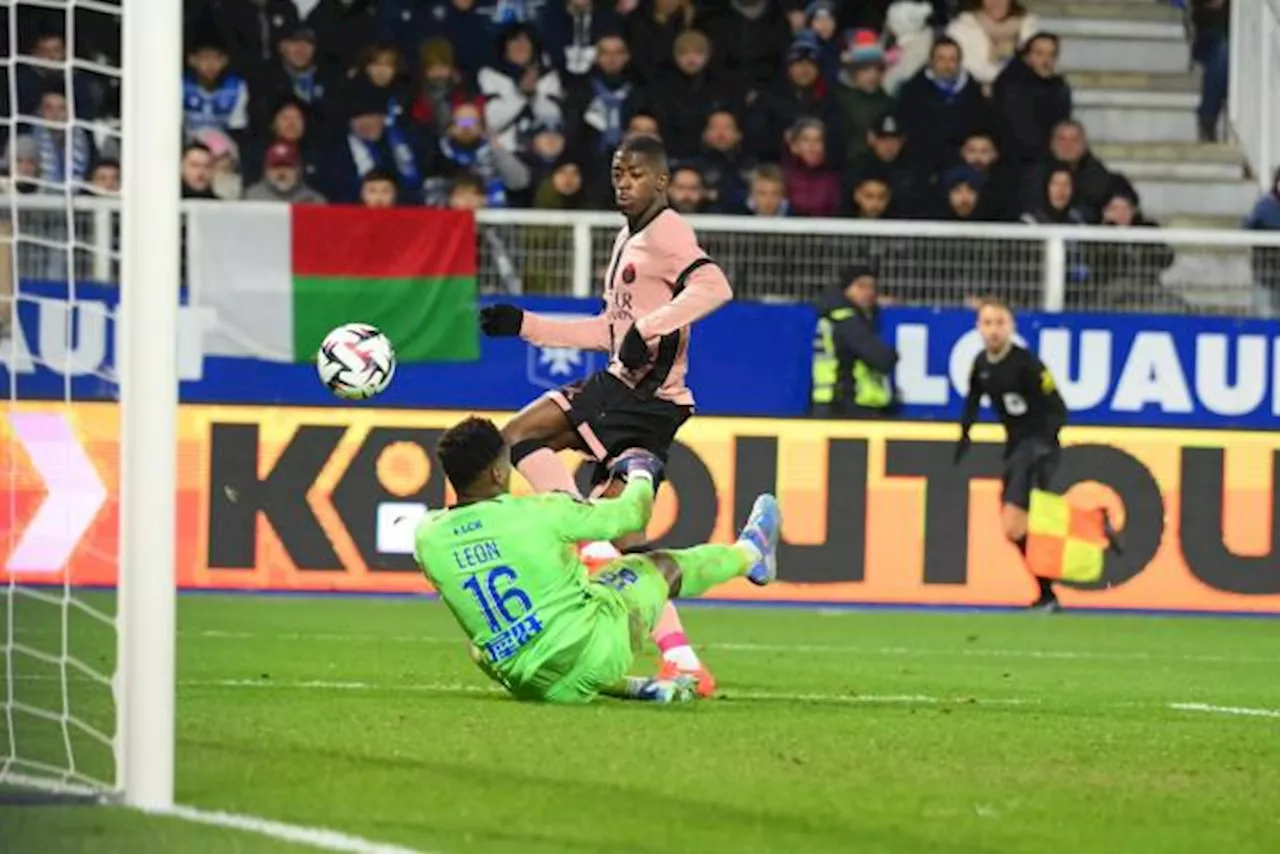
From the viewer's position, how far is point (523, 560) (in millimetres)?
9430

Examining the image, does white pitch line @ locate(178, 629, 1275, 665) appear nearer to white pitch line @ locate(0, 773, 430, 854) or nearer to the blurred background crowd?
the blurred background crowd

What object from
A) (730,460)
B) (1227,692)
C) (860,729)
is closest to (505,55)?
(730,460)

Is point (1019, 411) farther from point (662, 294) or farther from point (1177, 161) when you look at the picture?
point (662, 294)

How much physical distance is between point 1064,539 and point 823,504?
1.51m

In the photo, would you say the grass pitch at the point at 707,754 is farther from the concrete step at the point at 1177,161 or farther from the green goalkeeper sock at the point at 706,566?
the concrete step at the point at 1177,161

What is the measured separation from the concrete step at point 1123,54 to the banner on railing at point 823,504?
562cm

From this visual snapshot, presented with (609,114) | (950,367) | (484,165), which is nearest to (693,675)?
(950,367)

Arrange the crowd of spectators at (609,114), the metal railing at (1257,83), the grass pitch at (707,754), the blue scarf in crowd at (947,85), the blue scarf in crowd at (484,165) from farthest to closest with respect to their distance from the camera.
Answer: the metal railing at (1257,83), the blue scarf in crowd at (947,85), the blue scarf in crowd at (484,165), the crowd of spectators at (609,114), the grass pitch at (707,754)

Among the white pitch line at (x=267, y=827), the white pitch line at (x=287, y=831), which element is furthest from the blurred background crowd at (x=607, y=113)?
the white pitch line at (x=287, y=831)

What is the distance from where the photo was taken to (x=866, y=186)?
1942 cm

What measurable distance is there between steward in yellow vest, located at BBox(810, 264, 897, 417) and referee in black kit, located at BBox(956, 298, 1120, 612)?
2.45 feet

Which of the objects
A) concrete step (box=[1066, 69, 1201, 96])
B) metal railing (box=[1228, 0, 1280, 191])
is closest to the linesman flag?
metal railing (box=[1228, 0, 1280, 191])

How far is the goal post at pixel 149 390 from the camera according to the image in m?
7.08

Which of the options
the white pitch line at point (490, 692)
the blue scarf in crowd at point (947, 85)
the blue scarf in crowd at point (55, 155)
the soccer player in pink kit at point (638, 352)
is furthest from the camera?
the blue scarf in crowd at point (947, 85)
